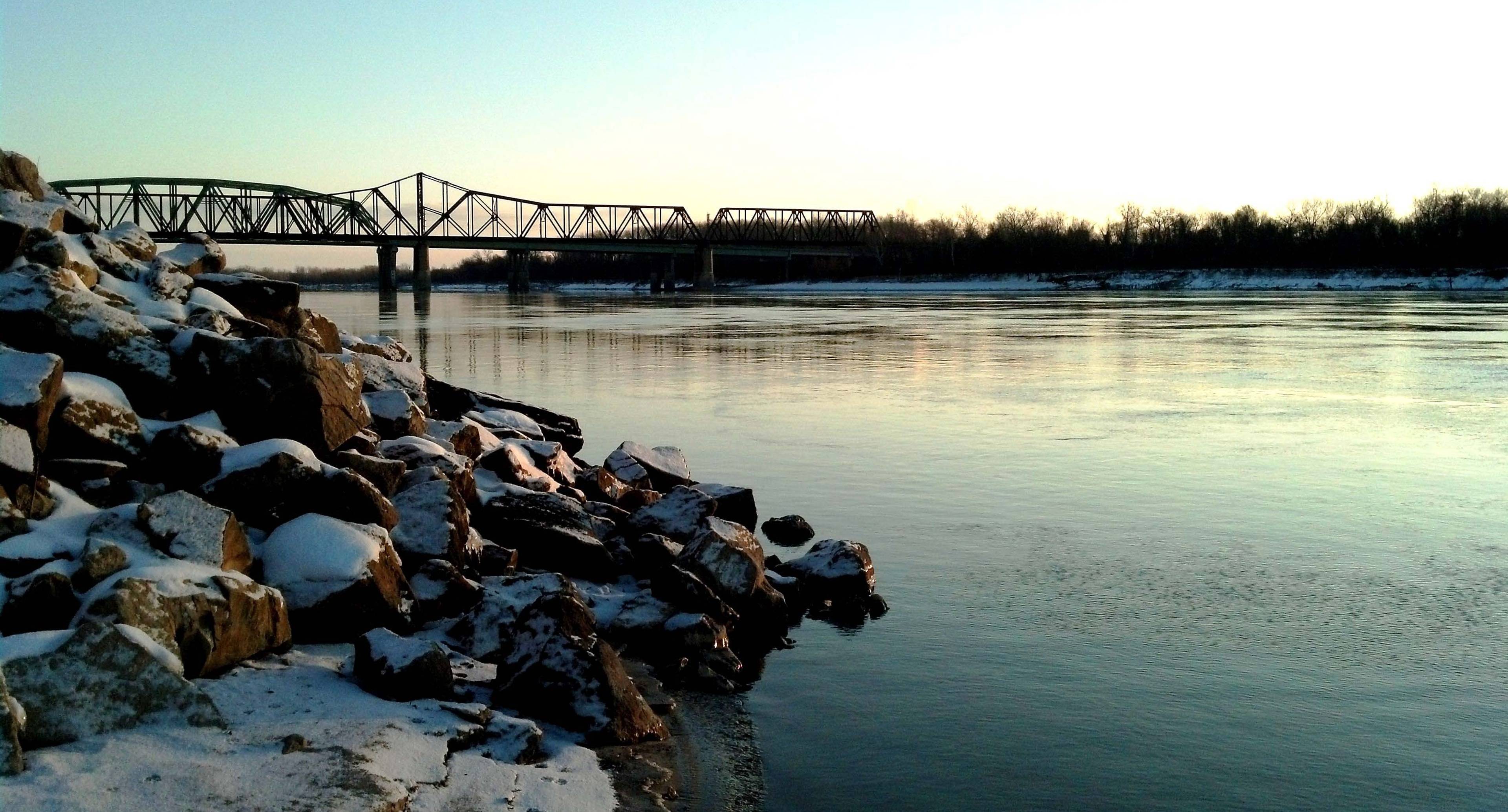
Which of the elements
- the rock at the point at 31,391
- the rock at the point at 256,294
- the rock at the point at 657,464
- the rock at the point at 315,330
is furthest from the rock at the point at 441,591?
the rock at the point at 256,294

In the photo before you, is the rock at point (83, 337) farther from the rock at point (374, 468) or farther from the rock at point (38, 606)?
the rock at point (38, 606)

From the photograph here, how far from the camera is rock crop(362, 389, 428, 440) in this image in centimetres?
1038

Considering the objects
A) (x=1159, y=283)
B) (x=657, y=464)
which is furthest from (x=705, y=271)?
(x=657, y=464)

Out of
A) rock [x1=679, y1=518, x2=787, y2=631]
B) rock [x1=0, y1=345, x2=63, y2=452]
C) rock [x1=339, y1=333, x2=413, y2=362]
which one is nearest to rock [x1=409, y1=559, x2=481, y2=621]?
rock [x1=679, y1=518, x2=787, y2=631]

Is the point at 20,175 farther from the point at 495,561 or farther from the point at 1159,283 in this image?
the point at 1159,283

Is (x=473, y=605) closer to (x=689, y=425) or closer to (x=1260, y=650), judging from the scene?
(x=1260, y=650)

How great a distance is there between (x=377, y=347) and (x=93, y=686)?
366 inches

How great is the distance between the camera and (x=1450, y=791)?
5668 mm

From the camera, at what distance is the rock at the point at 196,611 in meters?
5.91

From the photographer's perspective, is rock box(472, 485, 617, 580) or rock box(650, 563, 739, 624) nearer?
rock box(650, 563, 739, 624)

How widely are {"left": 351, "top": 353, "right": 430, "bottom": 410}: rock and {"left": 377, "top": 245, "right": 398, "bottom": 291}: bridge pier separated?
380ft

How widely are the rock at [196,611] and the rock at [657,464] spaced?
5742mm

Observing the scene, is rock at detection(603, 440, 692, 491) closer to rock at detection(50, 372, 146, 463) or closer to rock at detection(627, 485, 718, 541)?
rock at detection(627, 485, 718, 541)

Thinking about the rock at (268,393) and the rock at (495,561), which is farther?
the rock at (268,393)
